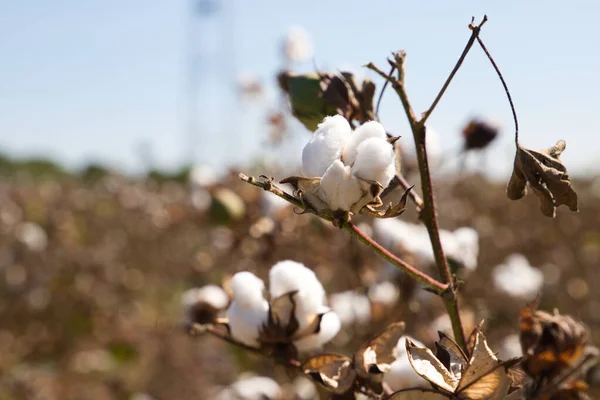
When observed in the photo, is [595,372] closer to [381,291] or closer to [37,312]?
[381,291]

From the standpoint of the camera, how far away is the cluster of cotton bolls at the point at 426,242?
1.10 meters

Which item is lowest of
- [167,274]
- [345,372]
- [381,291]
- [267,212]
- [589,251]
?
[167,274]

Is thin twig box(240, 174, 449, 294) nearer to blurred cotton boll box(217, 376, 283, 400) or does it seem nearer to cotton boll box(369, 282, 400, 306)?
blurred cotton boll box(217, 376, 283, 400)

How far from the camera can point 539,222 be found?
3.57 metres

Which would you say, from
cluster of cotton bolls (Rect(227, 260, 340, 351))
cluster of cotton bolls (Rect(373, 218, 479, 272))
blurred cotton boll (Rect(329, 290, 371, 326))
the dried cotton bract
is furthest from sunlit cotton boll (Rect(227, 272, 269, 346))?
blurred cotton boll (Rect(329, 290, 371, 326))

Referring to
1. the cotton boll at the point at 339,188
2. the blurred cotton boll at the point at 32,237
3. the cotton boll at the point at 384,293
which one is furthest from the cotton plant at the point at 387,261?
the blurred cotton boll at the point at 32,237

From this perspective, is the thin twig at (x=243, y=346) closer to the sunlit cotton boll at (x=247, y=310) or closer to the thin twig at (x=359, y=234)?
the sunlit cotton boll at (x=247, y=310)

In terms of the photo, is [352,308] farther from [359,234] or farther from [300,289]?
[359,234]

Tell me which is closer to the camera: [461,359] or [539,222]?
[461,359]

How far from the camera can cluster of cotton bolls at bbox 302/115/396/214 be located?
525 mm

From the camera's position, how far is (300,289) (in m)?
0.73

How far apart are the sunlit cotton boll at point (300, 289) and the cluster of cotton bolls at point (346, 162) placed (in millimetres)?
214

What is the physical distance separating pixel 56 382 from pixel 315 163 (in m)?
3.77

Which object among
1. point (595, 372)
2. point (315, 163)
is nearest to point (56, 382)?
point (595, 372)
